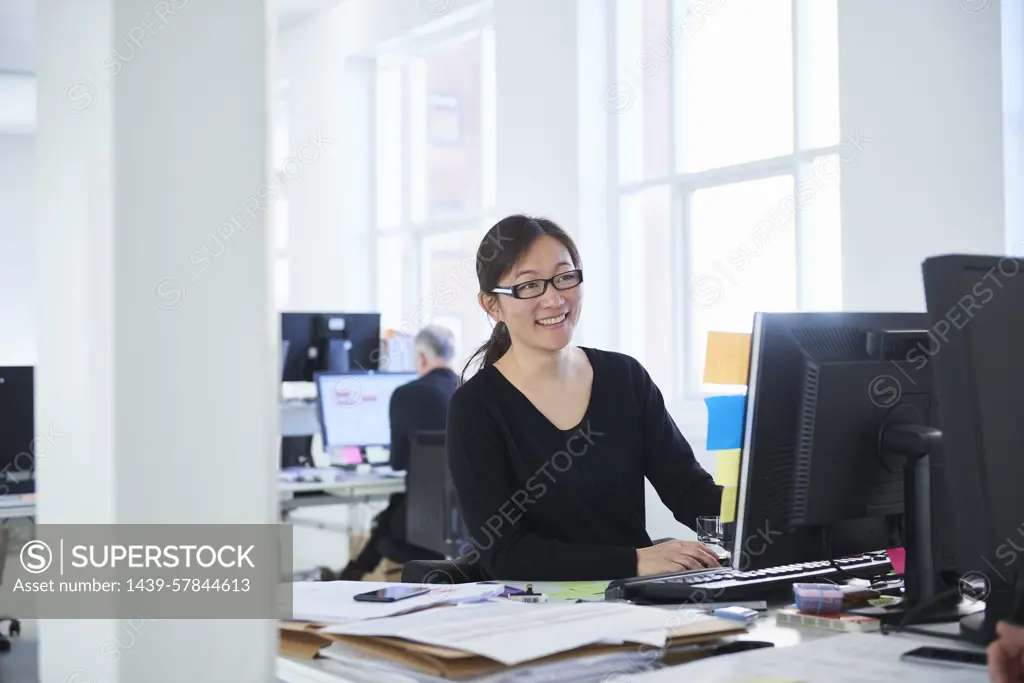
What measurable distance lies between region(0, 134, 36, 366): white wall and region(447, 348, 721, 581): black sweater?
8866mm

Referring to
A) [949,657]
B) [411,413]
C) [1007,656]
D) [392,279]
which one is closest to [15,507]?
[411,413]

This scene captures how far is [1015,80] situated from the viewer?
3576 mm

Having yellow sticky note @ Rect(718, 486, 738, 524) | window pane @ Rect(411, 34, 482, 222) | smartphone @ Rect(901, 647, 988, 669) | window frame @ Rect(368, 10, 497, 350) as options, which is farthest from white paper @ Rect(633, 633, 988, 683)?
window pane @ Rect(411, 34, 482, 222)

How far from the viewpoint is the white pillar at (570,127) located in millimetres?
5508

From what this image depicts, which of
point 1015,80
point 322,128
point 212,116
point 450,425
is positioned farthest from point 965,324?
point 322,128

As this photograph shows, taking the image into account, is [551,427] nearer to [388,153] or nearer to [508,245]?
Result: [508,245]

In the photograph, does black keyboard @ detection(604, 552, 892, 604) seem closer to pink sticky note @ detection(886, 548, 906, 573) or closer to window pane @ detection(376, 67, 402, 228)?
pink sticky note @ detection(886, 548, 906, 573)

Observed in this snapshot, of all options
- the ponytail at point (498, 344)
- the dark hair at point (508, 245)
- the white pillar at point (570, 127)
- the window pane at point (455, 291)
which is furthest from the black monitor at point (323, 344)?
the dark hair at point (508, 245)

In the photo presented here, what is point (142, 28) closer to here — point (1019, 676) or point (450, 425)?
point (1019, 676)

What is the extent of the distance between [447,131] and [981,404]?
6.43m

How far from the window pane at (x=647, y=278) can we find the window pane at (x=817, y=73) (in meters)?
0.98

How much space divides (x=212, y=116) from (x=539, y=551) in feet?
4.66

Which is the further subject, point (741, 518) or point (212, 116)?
point (741, 518)

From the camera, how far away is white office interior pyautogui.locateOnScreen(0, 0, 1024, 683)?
25.0 inches
